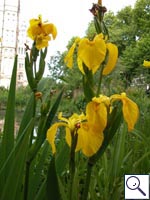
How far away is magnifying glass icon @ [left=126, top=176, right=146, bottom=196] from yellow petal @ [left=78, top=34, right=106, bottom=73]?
0.59ft

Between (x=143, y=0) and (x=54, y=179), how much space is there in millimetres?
13711

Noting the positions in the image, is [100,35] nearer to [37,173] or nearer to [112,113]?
[112,113]

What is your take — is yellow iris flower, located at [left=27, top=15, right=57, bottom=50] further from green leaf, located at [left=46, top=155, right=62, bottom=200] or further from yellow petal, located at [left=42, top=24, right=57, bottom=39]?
green leaf, located at [left=46, top=155, right=62, bottom=200]

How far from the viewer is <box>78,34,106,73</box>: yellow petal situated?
42cm

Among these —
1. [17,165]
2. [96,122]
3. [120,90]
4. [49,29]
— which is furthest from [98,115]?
[120,90]

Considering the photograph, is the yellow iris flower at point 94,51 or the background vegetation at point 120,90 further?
the background vegetation at point 120,90

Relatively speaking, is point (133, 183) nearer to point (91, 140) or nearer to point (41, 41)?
point (91, 140)

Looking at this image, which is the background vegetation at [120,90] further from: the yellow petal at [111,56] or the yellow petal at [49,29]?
the yellow petal at [111,56]

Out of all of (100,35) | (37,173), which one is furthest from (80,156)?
(100,35)

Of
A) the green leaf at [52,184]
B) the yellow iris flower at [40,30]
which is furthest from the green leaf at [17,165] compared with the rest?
the yellow iris flower at [40,30]

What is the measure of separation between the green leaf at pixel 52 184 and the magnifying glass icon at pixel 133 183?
119 mm

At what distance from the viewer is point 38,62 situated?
0.57m

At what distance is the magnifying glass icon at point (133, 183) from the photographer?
49cm

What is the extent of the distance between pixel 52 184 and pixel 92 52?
159 millimetres
